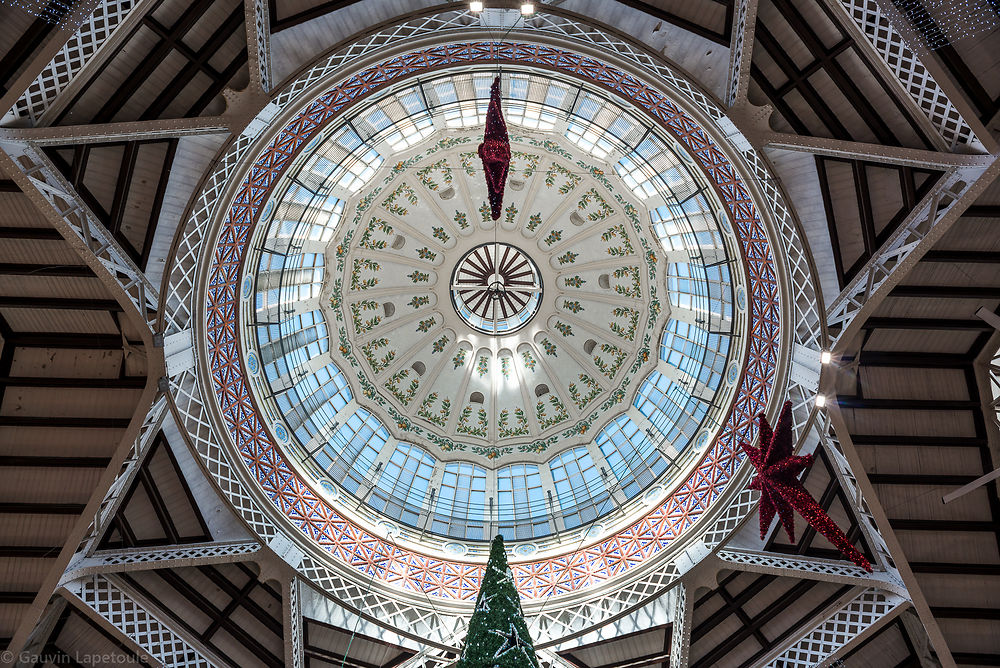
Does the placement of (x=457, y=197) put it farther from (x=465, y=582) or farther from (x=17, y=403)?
(x=17, y=403)

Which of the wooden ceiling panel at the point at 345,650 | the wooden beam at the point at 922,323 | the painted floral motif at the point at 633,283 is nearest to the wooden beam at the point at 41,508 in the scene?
the wooden ceiling panel at the point at 345,650

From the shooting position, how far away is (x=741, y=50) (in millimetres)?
11922

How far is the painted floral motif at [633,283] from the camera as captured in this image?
2158cm

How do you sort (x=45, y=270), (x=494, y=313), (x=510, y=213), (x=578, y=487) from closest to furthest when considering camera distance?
(x=45, y=270), (x=578, y=487), (x=494, y=313), (x=510, y=213)

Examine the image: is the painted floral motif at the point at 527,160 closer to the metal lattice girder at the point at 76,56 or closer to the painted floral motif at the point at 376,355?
the painted floral motif at the point at 376,355

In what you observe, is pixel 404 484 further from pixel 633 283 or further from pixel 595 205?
pixel 595 205

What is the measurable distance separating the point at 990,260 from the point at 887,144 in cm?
306

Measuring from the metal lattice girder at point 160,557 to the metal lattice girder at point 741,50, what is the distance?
12368 millimetres

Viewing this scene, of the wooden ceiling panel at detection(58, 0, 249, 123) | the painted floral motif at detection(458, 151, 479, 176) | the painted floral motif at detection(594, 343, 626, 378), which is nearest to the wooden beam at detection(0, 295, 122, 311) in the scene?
the wooden ceiling panel at detection(58, 0, 249, 123)

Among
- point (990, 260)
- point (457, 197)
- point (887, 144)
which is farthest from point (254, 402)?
point (990, 260)

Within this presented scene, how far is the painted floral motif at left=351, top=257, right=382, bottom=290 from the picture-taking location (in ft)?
70.6

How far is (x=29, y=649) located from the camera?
13.2 metres

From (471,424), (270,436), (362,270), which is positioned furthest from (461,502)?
(362,270)

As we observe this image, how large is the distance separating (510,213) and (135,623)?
1481 centimetres
